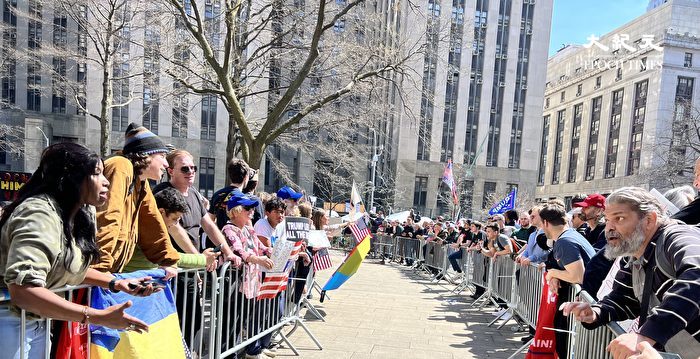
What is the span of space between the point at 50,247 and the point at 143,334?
98 cm

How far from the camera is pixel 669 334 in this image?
2.01 meters

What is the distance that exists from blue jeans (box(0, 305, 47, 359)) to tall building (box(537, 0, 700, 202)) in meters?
44.8

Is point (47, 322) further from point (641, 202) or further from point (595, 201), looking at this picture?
point (595, 201)

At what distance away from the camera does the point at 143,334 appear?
8.88ft

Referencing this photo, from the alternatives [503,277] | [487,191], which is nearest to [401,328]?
[503,277]

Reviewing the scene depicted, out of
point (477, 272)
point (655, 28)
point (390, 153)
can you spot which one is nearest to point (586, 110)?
point (655, 28)

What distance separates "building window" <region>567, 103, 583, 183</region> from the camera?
274 feet

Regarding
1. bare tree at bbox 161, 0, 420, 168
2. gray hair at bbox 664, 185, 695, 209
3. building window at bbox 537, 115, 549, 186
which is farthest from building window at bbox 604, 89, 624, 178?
gray hair at bbox 664, 185, 695, 209

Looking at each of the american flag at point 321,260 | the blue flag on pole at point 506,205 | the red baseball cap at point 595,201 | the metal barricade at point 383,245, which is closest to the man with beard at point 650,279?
the red baseball cap at point 595,201

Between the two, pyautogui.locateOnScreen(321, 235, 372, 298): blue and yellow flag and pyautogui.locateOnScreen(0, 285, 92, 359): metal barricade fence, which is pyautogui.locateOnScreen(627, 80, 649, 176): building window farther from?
pyautogui.locateOnScreen(0, 285, 92, 359): metal barricade fence

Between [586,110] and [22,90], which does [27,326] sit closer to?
[22,90]

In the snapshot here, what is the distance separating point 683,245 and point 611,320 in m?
0.81

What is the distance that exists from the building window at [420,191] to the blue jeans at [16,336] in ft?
190

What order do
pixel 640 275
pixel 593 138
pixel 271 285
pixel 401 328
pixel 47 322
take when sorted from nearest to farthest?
pixel 47 322, pixel 640 275, pixel 271 285, pixel 401 328, pixel 593 138
